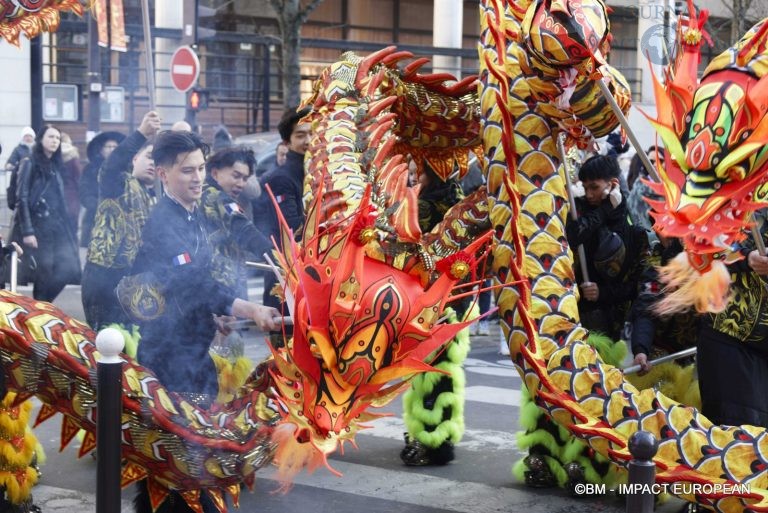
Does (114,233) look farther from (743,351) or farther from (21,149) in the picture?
(21,149)

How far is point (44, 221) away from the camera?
1020 cm

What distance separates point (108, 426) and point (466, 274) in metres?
1.24

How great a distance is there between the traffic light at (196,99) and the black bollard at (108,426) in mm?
9882

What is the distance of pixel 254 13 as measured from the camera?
24.3 meters

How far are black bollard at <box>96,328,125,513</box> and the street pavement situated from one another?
2013 millimetres

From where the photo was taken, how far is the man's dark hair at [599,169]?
5965 mm

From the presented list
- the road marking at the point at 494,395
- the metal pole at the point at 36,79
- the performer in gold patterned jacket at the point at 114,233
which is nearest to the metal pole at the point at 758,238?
the performer in gold patterned jacket at the point at 114,233

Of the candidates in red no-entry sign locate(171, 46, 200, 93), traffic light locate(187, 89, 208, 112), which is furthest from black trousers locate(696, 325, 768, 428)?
traffic light locate(187, 89, 208, 112)

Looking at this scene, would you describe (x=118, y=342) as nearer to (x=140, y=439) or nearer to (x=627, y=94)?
(x=140, y=439)

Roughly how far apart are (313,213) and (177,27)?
10033mm

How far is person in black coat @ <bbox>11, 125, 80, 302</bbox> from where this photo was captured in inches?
395

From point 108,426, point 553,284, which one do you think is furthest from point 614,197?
point 108,426

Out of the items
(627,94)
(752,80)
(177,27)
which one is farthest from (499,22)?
(177,27)

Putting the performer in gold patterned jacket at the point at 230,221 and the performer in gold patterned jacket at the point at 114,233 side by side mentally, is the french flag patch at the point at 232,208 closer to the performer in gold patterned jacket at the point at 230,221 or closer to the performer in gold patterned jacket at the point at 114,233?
the performer in gold patterned jacket at the point at 230,221
